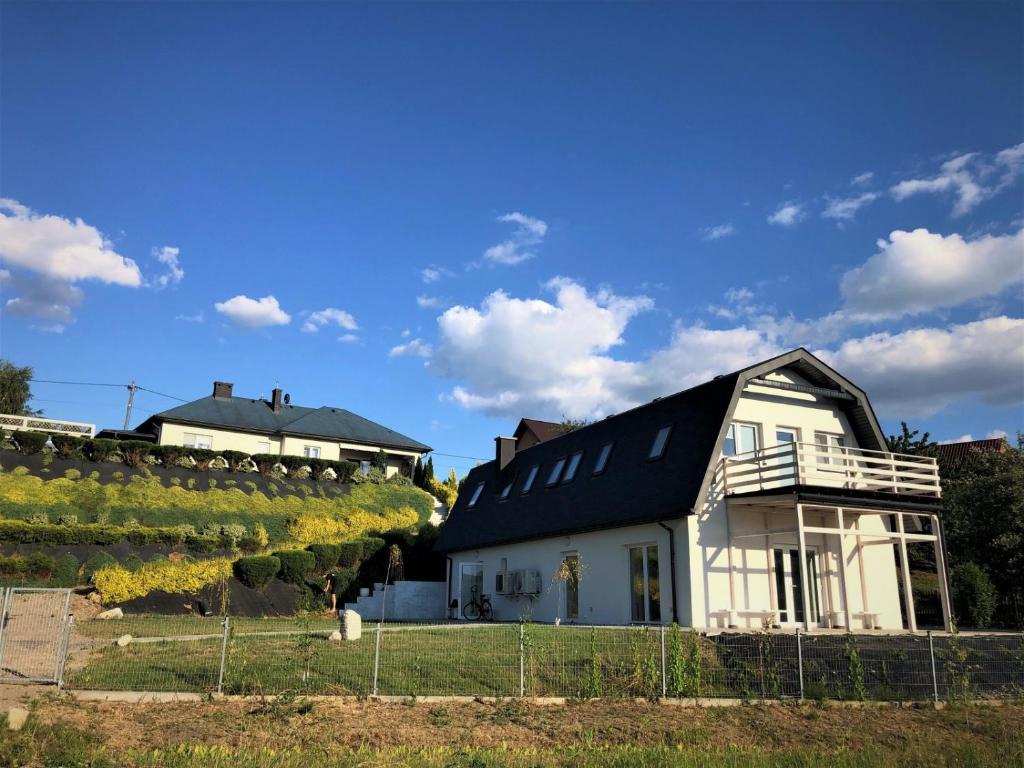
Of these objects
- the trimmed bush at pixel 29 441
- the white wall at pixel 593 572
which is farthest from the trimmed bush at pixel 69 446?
the white wall at pixel 593 572

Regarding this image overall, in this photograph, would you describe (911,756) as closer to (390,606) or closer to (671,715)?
(671,715)

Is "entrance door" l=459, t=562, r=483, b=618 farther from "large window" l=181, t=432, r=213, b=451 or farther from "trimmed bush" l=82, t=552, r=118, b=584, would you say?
"large window" l=181, t=432, r=213, b=451

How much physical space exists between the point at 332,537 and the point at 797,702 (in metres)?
22.1

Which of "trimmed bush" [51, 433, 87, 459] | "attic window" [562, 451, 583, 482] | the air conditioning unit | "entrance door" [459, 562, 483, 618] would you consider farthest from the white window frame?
"trimmed bush" [51, 433, 87, 459]

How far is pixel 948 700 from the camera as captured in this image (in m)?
11.6

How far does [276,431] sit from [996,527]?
3497cm

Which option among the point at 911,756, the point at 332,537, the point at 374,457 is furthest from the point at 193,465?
the point at 911,756

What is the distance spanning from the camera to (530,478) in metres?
26.5

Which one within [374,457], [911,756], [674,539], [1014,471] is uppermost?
[374,457]

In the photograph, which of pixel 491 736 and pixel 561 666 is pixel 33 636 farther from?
pixel 491 736

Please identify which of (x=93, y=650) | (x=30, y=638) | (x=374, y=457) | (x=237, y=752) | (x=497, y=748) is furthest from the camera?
(x=374, y=457)

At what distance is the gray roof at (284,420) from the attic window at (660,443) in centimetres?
2868

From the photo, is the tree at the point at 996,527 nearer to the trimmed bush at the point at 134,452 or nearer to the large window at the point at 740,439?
the large window at the point at 740,439

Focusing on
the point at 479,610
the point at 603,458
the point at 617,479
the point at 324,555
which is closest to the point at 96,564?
the point at 324,555
